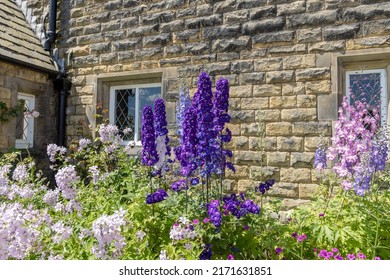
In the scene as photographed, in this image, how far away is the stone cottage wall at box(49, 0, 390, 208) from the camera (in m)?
4.61

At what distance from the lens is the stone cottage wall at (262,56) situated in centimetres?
461

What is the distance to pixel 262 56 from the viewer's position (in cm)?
503

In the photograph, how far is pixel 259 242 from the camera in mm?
2949

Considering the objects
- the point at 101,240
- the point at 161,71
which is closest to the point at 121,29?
the point at 161,71

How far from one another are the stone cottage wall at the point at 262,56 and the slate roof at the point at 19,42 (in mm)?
1176

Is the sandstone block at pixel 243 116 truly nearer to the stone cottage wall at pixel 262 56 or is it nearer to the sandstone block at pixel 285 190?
the stone cottage wall at pixel 262 56

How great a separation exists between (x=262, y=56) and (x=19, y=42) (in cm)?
434

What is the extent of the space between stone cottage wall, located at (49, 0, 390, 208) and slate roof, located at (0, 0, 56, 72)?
1.18 m

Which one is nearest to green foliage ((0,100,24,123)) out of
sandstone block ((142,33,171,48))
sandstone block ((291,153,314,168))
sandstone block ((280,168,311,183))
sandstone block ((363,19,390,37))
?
sandstone block ((142,33,171,48))

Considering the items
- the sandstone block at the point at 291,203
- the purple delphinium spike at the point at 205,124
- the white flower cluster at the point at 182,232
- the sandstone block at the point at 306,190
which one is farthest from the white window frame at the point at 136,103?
the white flower cluster at the point at 182,232

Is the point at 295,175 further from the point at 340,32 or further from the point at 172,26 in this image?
the point at 172,26

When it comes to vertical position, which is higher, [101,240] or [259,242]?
[101,240]
